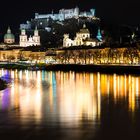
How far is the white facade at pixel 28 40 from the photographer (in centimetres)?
18862

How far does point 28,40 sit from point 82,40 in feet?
154

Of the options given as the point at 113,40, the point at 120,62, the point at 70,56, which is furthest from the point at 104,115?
the point at 113,40

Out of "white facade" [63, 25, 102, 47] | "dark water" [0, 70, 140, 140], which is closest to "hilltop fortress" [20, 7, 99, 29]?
"white facade" [63, 25, 102, 47]

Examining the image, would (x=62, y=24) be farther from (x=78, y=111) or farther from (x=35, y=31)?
(x=78, y=111)

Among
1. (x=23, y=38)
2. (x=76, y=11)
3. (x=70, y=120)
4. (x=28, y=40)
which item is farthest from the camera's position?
(x=28, y=40)

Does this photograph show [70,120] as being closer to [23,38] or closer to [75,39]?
[75,39]

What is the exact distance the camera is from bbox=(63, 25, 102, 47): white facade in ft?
486

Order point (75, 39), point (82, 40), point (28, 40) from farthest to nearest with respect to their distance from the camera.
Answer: point (28, 40) → point (75, 39) → point (82, 40)

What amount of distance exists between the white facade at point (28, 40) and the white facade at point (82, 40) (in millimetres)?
25890

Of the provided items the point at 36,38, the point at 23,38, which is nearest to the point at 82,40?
the point at 36,38

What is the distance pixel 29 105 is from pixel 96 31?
A: 143636mm

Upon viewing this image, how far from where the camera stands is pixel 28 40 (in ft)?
645

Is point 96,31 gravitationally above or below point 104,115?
above

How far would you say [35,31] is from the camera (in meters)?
186
